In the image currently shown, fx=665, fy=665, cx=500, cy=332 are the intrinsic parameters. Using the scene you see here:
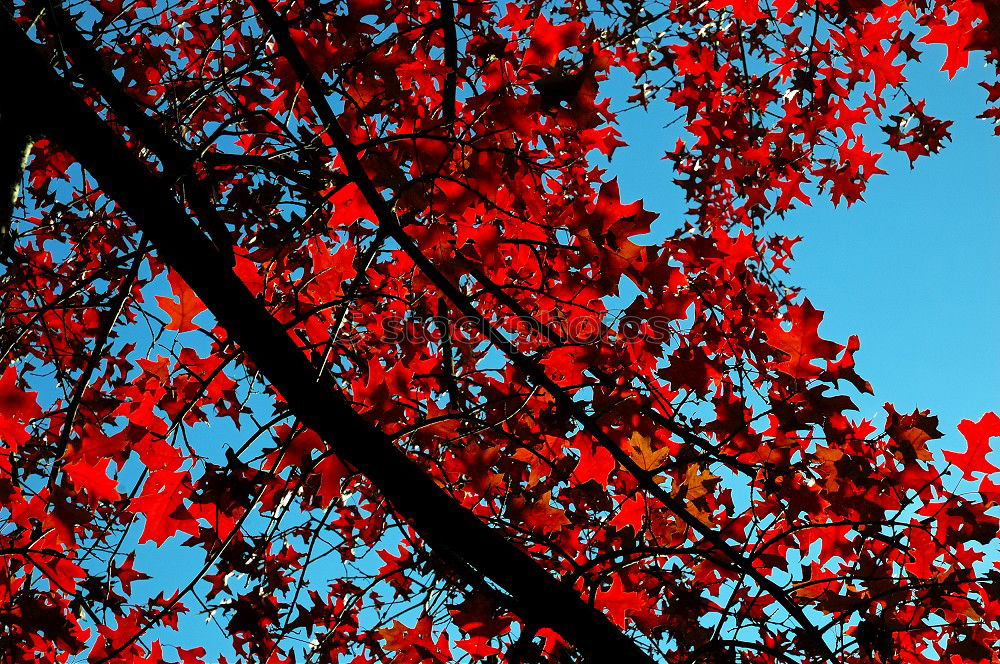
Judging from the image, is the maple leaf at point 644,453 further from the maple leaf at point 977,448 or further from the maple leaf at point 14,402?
the maple leaf at point 14,402

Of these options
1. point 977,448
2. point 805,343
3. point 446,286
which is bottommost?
point 977,448

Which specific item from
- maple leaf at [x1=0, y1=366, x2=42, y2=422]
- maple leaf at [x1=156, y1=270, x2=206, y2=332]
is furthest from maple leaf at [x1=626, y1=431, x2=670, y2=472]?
maple leaf at [x1=0, y1=366, x2=42, y2=422]

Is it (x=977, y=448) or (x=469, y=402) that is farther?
(x=469, y=402)

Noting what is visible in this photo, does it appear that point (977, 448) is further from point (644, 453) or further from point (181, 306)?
point (181, 306)

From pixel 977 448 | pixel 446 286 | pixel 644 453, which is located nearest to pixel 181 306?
pixel 446 286

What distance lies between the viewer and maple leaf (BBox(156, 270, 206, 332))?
189cm

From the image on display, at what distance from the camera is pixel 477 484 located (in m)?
2.19

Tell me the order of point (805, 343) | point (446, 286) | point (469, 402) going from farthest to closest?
point (469, 402) < point (446, 286) < point (805, 343)

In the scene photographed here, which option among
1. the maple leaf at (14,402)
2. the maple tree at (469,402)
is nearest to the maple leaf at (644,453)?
the maple tree at (469,402)

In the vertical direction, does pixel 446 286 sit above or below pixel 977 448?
above

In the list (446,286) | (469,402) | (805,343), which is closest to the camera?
(805,343)

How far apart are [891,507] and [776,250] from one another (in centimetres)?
289

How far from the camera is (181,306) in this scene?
6.32ft

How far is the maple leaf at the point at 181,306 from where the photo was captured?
1893 mm
